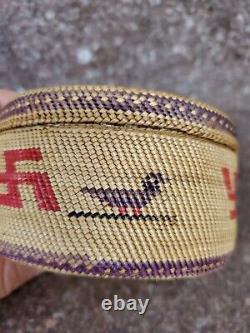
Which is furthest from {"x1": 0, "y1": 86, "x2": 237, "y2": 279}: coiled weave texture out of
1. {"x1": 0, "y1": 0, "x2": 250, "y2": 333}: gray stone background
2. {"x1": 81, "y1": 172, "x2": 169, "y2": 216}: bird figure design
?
{"x1": 0, "y1": 0, "x2": 250, "y2": 333}: gray stone background

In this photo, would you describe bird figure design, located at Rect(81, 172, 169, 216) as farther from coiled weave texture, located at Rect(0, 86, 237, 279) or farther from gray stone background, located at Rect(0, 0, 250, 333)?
gray stone background, located at Rect(0, 0, 250, 333)

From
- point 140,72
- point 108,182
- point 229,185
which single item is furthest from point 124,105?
point 140,72

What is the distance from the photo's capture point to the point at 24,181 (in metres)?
0.58

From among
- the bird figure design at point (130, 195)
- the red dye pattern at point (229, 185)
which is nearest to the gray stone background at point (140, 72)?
the red dye pattern at point (229, 185)

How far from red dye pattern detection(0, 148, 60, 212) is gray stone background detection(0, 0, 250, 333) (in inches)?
10.7

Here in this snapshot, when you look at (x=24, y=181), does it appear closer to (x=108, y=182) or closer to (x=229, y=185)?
(x=108, y=182)

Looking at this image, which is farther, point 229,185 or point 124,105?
point 229,185

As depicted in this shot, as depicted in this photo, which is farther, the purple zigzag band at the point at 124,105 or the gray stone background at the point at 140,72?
the gray stone background at the point at 140,72

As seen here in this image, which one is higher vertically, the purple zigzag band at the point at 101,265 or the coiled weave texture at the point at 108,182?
the coiled weave texture at the point at 108,182

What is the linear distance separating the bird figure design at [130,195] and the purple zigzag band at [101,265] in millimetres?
62

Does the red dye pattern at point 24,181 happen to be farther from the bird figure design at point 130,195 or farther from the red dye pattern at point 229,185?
the red dye pattern at point 229,185

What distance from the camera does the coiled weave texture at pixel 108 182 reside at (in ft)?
1.82

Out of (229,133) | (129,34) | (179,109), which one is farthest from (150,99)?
(129,34)

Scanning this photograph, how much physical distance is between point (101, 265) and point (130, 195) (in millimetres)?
85
